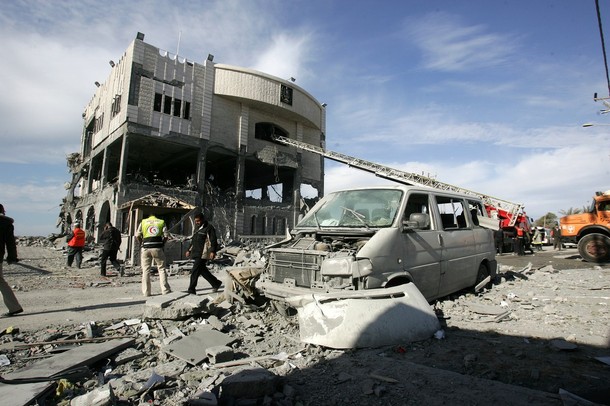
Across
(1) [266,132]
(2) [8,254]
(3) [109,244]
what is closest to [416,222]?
(2) [8,254]

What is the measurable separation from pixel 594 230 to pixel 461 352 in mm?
13498

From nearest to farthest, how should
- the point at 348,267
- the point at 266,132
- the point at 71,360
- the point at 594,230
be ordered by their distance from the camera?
1. the point at 71,360
2. the point at 348,267
3. the point at 594,230
4. the point at 266,132

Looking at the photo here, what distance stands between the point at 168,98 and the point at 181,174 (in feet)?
37.5

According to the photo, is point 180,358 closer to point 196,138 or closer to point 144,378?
→ point 144,378

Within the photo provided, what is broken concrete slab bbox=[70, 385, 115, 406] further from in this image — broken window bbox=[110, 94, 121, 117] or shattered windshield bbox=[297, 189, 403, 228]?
broken window bbox=[110, 94, 121, 117]

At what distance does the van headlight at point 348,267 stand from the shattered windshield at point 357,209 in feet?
2.62

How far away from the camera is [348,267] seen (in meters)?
3.87

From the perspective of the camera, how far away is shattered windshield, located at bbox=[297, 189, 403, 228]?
476cm

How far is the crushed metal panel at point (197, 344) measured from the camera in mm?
3412

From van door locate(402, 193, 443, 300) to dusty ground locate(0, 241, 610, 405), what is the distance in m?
0.50

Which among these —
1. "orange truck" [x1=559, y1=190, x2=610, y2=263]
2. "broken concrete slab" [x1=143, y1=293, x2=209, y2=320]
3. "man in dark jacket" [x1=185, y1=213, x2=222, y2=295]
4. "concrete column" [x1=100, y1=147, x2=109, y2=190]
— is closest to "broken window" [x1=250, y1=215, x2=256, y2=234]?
"concrete column" [x1=100, y1=147, x2=109, y2=190]

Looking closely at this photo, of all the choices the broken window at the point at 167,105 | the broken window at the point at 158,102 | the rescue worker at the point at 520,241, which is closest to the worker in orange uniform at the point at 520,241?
the rescue worker at the point at 520,241

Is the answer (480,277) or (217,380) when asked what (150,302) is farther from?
(480,277)

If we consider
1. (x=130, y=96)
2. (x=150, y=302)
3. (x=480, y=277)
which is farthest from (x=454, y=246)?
(x=130, y=96)
